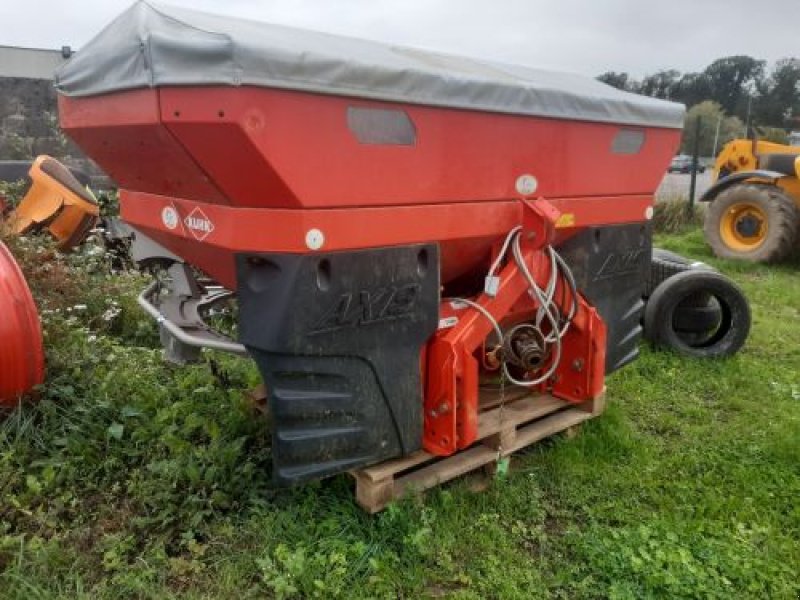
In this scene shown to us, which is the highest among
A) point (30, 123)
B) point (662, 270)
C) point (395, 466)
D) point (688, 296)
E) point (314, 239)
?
point (30, 123)

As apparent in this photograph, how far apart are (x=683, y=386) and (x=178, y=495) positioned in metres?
2.88

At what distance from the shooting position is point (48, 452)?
280cm

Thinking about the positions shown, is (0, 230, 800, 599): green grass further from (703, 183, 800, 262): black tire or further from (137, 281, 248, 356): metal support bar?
(703, 183, 800, 262): black tire

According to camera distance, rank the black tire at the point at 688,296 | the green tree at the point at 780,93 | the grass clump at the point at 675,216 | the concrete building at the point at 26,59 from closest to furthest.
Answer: the black tire at the point at 688,296 < the concrete building at the point at 26,59 < the grass clump at the point at 675,216 < the green tree at the point at 780,93

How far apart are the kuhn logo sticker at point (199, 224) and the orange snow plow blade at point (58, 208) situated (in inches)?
125

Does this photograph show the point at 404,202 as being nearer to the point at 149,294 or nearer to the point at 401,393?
the point at 401,393

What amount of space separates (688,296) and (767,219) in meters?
3.98

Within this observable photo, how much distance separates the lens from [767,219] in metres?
7.58

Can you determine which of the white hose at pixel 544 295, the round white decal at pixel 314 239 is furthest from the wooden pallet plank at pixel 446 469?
the round white decal at pixel 314 239

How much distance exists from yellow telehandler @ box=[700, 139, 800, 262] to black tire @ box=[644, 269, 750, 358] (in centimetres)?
372

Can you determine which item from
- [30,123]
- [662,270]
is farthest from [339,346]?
[30,123]

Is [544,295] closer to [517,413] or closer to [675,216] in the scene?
[517,413]

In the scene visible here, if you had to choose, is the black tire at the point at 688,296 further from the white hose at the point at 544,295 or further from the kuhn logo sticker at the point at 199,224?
the kuhn logo sticker at the point at 199,224

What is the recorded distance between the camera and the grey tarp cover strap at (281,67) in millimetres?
1854
